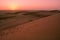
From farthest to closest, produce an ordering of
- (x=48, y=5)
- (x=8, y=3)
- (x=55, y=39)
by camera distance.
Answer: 1. (x=48, y=5)
2. (x=8, y=3)
3. (x=55, y=39)

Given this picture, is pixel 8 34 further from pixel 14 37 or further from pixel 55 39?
pixel 55 39

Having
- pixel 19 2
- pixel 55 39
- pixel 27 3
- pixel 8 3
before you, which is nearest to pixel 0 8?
pixel 8 3

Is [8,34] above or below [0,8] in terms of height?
below

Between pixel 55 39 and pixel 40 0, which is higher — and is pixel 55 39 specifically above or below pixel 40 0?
below

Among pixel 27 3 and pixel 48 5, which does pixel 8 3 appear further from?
pixel 48 5

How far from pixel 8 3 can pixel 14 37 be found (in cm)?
86

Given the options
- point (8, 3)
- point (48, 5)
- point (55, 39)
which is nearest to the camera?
point (55, 39)

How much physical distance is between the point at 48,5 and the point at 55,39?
0.98 m

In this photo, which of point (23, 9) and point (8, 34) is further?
point (23, 9)

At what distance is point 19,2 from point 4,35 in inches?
33.5

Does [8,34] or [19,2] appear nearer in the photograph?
[8,34]

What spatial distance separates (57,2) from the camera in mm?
1505

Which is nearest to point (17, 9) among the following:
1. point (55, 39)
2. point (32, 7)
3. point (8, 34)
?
point (32, 7)

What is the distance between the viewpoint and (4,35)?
0.63 metres
